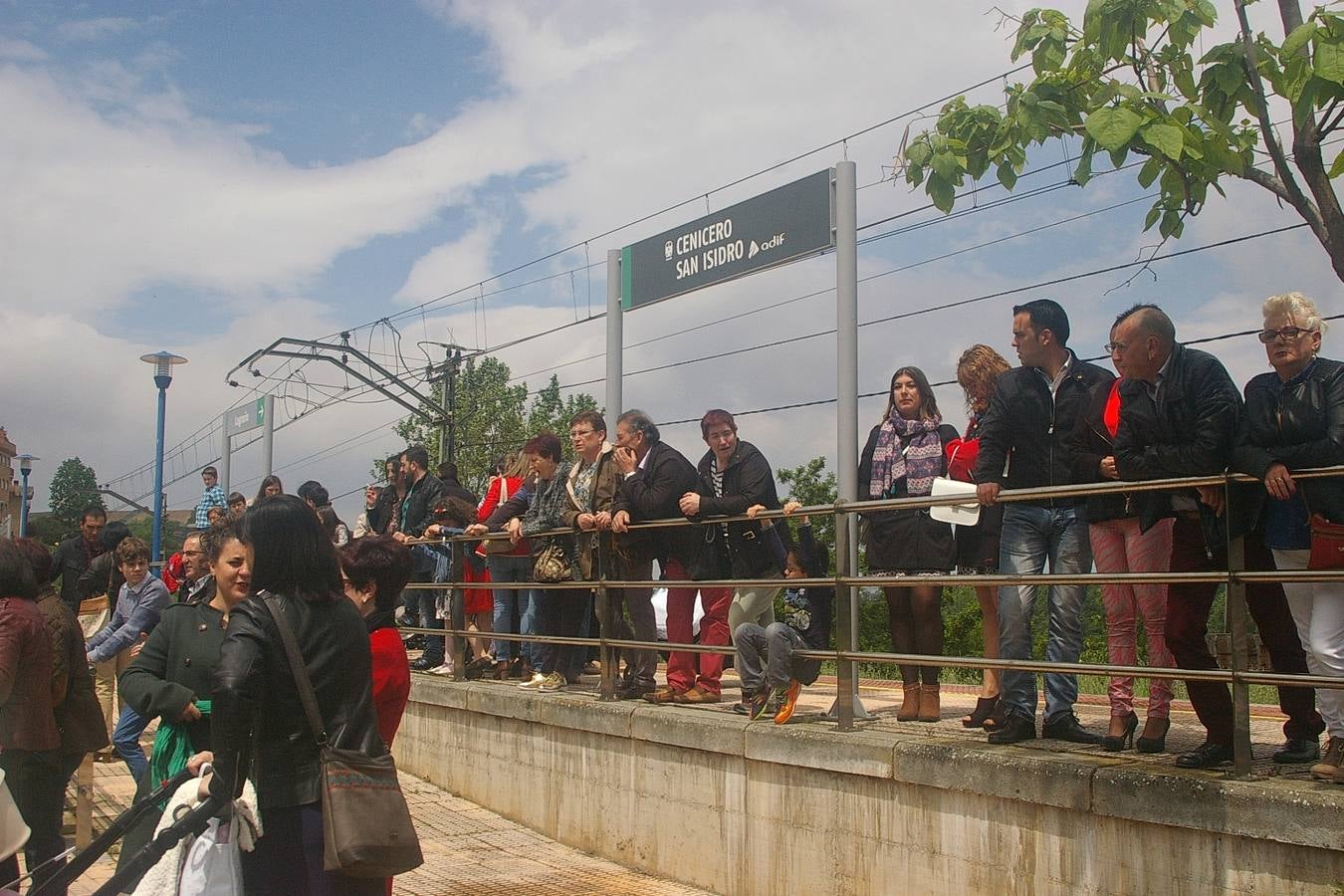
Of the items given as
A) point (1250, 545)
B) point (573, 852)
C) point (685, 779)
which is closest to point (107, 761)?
point (573, 852)

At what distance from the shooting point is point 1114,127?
13.0 feet

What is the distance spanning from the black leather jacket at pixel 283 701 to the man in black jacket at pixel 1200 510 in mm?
2946

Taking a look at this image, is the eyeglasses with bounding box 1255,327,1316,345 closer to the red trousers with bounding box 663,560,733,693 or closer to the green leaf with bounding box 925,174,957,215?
the green leaf with bounding box 925,174,957,215

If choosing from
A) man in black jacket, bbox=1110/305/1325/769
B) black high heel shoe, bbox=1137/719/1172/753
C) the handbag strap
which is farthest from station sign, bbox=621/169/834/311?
the handbag strap

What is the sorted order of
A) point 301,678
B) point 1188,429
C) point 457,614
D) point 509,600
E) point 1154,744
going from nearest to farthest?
point 301,678
point 1188,429
point 1154,744
point 509,600
point 457,614

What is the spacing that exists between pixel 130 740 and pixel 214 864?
5.00 m

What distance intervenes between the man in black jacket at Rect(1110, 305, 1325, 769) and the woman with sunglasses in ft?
0.37

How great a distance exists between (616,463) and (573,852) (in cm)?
235

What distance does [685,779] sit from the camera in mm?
6887

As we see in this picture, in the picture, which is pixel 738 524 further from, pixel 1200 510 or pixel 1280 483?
pixel 1280 483

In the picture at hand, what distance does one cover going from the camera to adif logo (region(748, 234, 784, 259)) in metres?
8.30

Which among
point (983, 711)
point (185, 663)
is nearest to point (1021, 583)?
point (983, 711)

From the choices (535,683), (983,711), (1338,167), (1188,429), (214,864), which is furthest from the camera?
(535,683)

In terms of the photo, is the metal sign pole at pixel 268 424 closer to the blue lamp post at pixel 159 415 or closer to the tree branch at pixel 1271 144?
the blue lamp post at pixel 159 415
